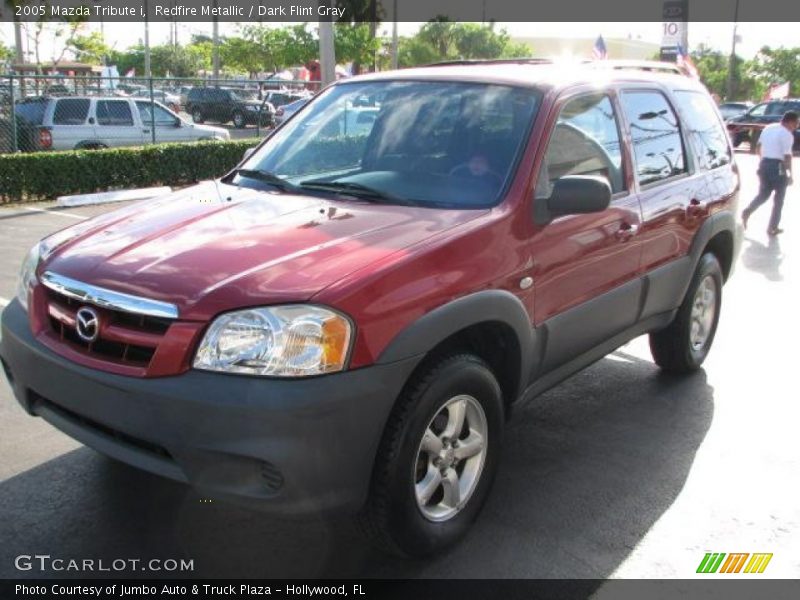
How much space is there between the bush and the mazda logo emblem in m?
10.6

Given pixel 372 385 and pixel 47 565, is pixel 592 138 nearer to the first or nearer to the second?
pixel 372 385

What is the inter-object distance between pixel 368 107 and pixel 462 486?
6.77 ft

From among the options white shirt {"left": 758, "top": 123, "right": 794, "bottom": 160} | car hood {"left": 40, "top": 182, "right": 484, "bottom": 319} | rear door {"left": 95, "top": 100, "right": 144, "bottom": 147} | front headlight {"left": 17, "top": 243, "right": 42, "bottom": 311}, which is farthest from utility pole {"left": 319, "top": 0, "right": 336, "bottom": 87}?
front headlight {"left": 17, "top": 243, "right": 42, "bottom": 311}

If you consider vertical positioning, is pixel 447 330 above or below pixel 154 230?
below

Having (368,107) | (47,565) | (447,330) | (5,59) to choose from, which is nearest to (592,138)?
(368,107)

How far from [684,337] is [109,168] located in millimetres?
11085

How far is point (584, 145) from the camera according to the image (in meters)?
3.96

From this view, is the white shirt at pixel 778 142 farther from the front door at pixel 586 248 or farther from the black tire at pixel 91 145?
the black tire at pixel 91 145

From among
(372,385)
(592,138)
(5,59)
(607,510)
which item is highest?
(5,59)

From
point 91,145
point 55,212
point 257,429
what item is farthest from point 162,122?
point 257,429

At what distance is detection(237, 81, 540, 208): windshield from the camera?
3594mm

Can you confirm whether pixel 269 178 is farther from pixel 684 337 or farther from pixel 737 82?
pixel 737 82

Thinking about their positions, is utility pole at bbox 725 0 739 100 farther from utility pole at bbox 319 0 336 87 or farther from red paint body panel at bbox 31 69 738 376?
red paint body panel at bbox 31 69 738 376

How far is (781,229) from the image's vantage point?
10977 mm
